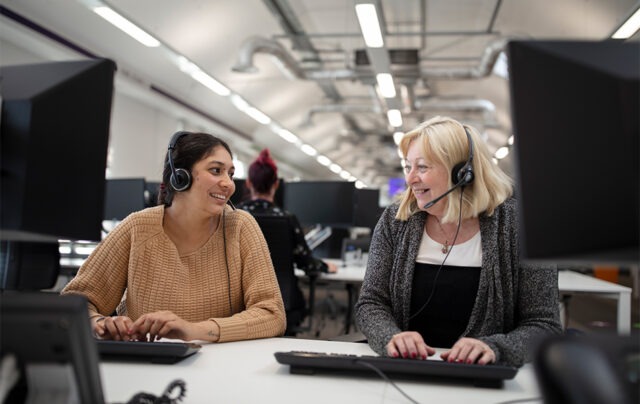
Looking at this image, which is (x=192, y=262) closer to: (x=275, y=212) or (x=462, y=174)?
(x=462, y=174)

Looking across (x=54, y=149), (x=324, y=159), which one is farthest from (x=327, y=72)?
(x=54, y=149)

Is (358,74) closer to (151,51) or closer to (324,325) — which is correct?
(151,51)

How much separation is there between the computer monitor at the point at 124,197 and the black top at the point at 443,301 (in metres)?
3.17

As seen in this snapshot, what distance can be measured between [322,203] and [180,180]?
2735mm

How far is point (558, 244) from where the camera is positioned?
28.0 inches

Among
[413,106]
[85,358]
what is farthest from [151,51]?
[85,358]

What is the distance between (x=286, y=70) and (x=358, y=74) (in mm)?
1128

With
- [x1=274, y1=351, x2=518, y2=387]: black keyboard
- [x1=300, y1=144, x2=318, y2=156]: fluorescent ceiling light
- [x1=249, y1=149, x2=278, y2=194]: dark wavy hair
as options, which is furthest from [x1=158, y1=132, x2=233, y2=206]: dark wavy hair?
[x1=300, y1=144, x2=318, y2=156]: fluorescent ceiling light

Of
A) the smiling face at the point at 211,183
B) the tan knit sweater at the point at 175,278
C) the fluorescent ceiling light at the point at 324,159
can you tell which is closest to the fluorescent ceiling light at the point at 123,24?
the smiling face at the point at 211,183

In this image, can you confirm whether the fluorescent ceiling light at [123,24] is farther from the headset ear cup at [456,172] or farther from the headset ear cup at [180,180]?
the headset ear cup at [456,172]

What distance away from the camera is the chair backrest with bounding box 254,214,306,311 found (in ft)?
10.3

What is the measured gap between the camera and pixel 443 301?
5.43 feet

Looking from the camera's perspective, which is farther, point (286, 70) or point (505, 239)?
point (286, 70)

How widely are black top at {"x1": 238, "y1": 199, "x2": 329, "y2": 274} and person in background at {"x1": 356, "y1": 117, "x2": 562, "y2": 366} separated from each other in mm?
1533
